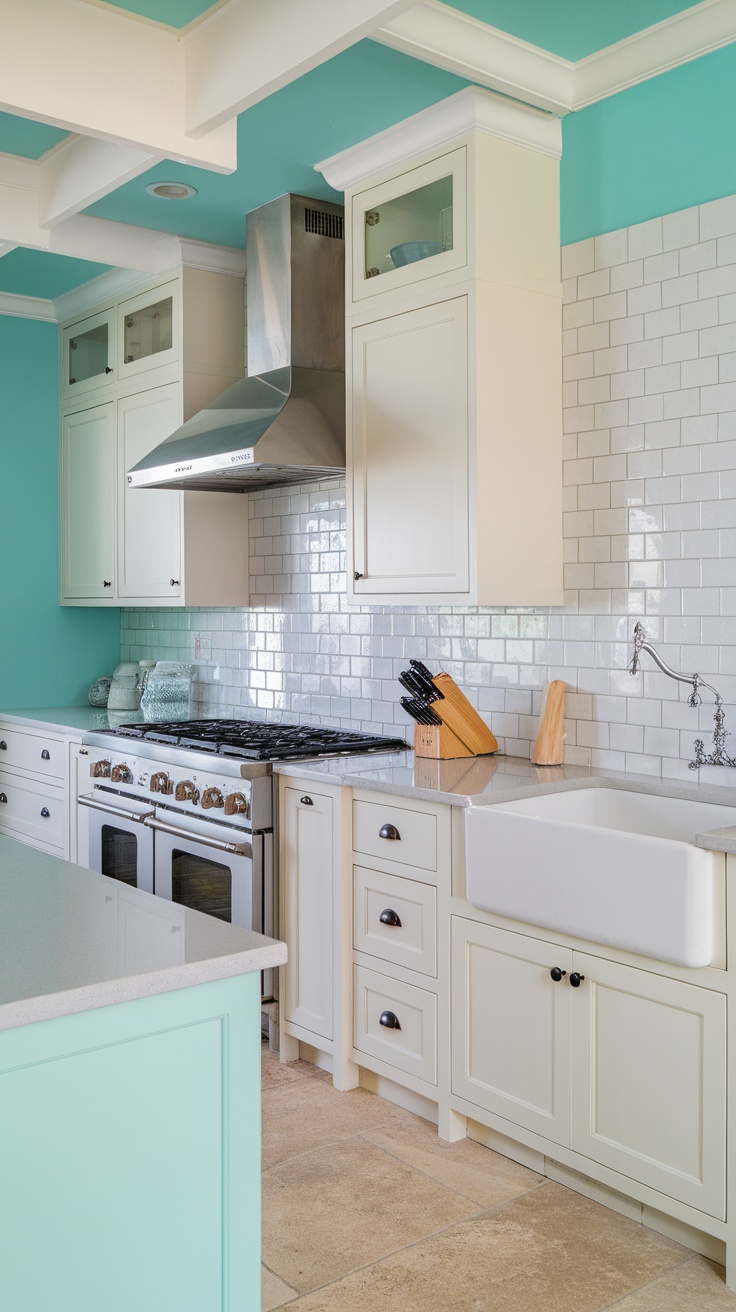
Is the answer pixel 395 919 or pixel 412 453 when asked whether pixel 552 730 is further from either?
pixel 412 453

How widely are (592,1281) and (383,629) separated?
2.27 metres

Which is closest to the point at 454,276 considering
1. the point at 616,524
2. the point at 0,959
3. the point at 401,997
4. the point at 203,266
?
the point at 616,524

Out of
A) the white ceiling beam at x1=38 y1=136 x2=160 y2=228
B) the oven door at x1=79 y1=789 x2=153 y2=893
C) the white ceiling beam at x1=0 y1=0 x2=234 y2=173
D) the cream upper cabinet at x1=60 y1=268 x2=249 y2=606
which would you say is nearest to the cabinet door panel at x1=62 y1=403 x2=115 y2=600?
the cream upper cabinet at x1=60 y1=268 x2=249 y2=606

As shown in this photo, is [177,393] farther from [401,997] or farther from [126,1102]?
[126,1102]

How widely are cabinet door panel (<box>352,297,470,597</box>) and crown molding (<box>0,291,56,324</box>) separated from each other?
7.92 ft

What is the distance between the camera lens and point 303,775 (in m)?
3.25

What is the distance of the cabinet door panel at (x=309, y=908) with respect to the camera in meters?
3.20

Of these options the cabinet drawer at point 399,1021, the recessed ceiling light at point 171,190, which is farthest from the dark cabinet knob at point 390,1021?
the recessed ceiling light at point 171,190

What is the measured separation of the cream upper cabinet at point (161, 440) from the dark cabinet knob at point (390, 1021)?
2.05 metres

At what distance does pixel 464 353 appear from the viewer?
10.3ft

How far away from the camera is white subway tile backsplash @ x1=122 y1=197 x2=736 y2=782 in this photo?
287 centimetres

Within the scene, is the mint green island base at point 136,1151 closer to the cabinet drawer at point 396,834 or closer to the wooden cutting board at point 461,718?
the cabinet drawer at point 396,834

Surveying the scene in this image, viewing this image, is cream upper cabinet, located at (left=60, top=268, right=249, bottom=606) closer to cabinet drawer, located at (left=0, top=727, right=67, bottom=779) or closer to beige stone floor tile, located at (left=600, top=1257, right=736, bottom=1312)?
cabinet drawer, located at (left=0, top=727, right=67, bottom=779)

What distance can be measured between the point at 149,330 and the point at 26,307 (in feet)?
3.13
